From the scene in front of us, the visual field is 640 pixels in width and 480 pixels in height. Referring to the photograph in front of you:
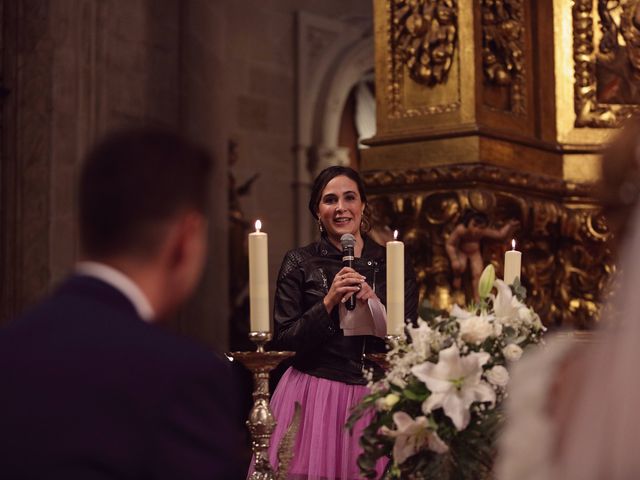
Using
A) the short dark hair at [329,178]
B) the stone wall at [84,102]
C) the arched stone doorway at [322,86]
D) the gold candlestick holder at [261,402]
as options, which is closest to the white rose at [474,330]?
the gold candlestick holder at [261,402]

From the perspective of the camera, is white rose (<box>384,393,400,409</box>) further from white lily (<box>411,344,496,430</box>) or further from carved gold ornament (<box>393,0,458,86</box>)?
carved gold ornament (<box>393,0,458,86</box>)

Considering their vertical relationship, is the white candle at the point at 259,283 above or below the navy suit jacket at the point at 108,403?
above

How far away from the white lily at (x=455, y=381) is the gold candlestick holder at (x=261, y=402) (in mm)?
503

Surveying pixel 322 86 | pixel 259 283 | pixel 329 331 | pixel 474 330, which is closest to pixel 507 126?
pixel 329 331

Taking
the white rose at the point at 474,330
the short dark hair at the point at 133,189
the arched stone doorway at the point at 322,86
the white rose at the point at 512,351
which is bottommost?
the white rose at the point at 512,351

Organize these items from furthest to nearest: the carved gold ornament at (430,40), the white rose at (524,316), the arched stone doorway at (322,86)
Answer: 1. the arched stone doorway at (322,86)
2. the carved gold ornament at (430,40)
3. the white rose at (524,316)

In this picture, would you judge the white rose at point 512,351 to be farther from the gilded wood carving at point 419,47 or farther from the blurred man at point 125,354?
the gilded wood carving at point 419,47

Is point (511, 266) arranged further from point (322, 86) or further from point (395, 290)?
point (322, 86)

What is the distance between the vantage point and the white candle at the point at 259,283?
10.4 feet

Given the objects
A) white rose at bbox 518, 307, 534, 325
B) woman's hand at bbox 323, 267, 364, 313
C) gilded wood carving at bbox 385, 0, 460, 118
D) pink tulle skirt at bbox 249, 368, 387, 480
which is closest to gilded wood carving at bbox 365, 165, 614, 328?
gilded wood carving at bbox 385, 0, 460, 118

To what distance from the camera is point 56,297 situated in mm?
1743

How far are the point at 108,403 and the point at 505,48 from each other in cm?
401

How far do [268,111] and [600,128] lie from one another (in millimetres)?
5922

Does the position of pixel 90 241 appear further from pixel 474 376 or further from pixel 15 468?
pixel 474 376
